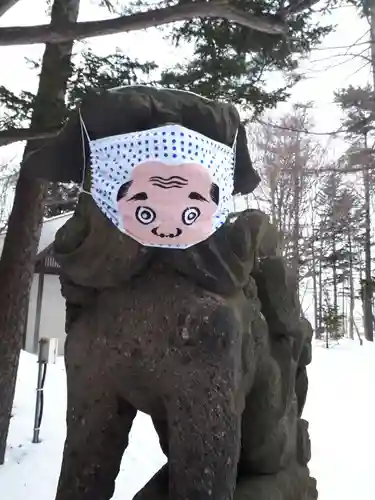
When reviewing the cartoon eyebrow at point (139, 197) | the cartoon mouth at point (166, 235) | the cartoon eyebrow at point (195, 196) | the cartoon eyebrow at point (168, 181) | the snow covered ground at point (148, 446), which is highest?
the cartoon eyebrow at point (168, 181)

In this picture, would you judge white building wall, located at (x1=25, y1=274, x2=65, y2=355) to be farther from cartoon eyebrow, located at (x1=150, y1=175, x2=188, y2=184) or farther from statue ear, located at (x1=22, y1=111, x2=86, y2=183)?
cartoon eyebrow, located at (x1=150, y1=175, x2=188, y2=184)

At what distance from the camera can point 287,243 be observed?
36.2 feet

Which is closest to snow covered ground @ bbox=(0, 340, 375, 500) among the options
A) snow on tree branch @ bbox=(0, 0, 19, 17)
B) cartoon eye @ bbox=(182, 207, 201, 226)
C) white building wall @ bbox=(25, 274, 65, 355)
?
cartoon eye @ bbox=(182, 207, 201, 226)

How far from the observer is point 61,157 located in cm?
123

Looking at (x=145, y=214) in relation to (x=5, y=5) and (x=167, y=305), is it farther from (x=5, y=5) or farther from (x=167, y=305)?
(x=5, y=5)

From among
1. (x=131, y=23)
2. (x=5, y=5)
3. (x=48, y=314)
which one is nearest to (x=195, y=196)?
(x=131, y=23)

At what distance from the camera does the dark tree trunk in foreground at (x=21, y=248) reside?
343 cm

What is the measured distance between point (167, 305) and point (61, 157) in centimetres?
42

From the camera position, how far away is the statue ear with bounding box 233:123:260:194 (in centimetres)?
129

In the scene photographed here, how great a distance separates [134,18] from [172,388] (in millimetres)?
2105

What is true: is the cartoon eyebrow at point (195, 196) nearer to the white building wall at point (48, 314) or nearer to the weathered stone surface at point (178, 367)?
the weathered stone surface at point (178, 367)

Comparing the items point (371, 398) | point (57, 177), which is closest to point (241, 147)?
point (57, 177)

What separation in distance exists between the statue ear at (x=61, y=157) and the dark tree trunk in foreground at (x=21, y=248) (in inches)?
87.6

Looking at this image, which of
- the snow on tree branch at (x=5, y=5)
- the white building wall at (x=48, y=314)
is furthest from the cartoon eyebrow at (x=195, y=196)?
the white building wall at (x=48, y=314)
